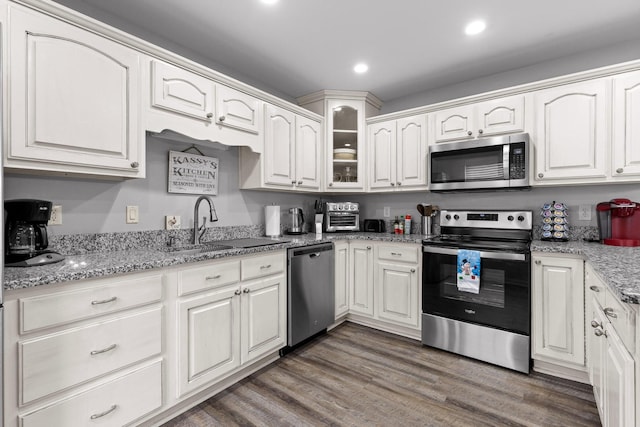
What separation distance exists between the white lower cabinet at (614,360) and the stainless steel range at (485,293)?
522mm

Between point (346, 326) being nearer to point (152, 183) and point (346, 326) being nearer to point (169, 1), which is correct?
point (152, 183)

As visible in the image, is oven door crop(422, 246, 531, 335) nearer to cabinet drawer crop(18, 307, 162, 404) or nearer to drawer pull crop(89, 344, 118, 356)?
cabinet drawer crop(18, 307, 162, 404)

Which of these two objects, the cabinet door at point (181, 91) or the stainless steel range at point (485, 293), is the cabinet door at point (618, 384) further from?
the cabinet door at point (181, 91)

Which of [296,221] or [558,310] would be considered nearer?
[558,310]

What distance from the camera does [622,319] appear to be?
3.61 ft

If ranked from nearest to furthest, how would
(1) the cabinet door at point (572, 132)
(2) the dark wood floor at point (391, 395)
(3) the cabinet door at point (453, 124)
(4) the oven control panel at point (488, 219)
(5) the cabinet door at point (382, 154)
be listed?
(2) the dark wood floor at point (391, 395), (1) the cabinet door at point (572, 132), (4) the oven control panel at point (488, 219), (3) the cabinet door at point (453, 124), (5) the cabinet door at point (382, 154)

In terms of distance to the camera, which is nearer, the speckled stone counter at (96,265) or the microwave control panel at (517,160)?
the speckled stone counter at (96,265)

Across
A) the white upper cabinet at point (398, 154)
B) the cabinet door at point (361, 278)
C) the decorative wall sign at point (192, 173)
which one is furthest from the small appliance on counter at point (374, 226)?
the decorative wall sign at point (192, 173)

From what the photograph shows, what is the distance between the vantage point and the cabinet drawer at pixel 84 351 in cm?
125

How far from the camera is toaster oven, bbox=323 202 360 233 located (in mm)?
3381

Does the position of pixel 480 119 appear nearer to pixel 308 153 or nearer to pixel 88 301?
pixel 308 153

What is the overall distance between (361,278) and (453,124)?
1.66 meters

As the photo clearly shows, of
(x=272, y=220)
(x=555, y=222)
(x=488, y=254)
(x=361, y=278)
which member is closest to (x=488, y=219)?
(x=555, y=222)

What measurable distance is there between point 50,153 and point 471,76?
10.9 feet
